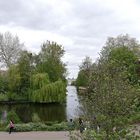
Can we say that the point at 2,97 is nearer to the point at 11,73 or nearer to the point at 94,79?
the point at 11,73

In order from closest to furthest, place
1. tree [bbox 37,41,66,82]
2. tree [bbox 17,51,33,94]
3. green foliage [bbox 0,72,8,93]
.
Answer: tree [bbox 37,41,66,82]
tree [bbox 17,51,33,94]
green foliage [bbox 0,72,8,93]

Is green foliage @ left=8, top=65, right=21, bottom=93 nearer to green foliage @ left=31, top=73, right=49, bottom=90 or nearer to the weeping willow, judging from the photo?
green foliage @ left=31, top=73, right=49, bottom=90

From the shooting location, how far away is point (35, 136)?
2430cm

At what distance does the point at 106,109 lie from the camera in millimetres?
7199

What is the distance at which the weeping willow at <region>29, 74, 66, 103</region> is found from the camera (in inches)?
2301

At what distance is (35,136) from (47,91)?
112 ft

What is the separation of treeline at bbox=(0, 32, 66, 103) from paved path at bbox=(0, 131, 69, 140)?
32657 millimetres

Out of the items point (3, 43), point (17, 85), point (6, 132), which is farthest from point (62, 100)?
point (6, 132)

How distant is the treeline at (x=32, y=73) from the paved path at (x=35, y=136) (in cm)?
3266

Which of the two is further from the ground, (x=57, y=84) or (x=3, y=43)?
(x=3, y=43)

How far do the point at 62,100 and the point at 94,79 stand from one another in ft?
172

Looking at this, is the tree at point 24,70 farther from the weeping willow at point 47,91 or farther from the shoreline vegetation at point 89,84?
the weeping willow at point 47,91

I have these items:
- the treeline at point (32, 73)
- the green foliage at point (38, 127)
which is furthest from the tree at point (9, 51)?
the green foliage at point (38, 127)

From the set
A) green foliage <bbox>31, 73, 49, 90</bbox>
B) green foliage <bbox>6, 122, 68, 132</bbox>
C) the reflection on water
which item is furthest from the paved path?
green foliage <bbox>31, 73, 49, 90</bbox>
